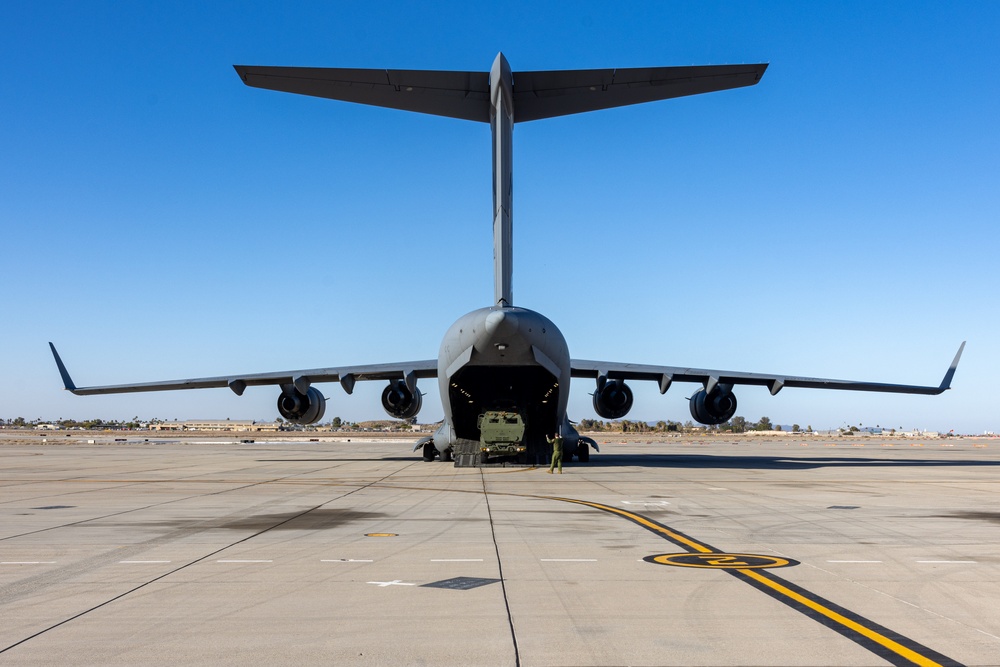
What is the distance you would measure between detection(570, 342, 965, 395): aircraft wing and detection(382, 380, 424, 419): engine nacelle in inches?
237

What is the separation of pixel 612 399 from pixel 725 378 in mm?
4018

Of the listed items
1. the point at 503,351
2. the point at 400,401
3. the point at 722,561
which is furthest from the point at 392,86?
the point at 722,561

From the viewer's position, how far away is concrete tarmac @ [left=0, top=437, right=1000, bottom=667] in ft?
16.1

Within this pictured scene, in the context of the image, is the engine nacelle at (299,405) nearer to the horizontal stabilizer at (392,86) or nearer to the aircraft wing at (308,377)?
the aircraft wing at (308,377)

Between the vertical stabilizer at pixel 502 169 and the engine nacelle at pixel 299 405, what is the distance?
1161 centimetres

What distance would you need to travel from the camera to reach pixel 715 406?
29391mm

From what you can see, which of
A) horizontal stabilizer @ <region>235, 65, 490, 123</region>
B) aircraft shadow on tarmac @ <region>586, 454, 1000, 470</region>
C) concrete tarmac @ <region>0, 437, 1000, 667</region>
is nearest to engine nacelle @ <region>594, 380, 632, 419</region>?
aircraft shadow on tarmac @ <region>586, 454, 1000, 470</region>

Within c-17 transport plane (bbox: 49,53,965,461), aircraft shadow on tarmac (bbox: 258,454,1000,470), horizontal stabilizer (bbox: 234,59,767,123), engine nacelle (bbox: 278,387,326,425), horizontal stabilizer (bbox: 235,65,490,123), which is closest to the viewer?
horizontal stabilizer (bbox: 235,65,490,123)

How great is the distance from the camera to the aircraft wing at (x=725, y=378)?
29.2 m

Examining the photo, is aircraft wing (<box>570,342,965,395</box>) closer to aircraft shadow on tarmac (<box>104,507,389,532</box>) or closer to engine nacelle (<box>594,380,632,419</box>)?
engine nacelle (<box>594,380,632,419</box>)

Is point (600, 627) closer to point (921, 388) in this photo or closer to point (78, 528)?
point (78, 528)

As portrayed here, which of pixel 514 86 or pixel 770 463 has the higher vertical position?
pixel 514 86

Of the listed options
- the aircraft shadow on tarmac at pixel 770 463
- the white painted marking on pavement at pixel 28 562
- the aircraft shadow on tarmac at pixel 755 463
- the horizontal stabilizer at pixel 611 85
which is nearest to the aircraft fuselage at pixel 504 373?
the aircraft shadow on tarmac at pixel 755 463

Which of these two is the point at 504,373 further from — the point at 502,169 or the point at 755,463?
the point at 755,463
